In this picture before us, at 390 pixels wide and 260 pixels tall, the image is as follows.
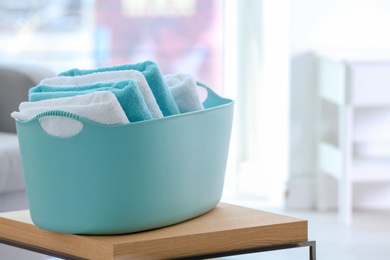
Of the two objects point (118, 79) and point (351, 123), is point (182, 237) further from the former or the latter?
point (351, 123)

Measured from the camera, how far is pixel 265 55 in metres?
3.23

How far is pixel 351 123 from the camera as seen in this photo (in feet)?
9.60

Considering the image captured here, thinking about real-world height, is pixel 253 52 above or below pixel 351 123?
above

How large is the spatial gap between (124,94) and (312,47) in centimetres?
208

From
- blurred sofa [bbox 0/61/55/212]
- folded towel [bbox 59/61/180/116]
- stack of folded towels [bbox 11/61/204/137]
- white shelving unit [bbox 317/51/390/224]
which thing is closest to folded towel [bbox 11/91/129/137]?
stack of folded towels [bbox 11/61/204/137]

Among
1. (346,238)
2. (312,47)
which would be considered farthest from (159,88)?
(312,47)

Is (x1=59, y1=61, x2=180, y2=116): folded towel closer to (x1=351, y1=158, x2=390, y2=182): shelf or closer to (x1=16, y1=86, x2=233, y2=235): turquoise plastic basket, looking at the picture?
(x1=16, y1=86, x2=233, y2=235): turquoise plastic basket

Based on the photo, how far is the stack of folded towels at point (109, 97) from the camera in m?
1.08

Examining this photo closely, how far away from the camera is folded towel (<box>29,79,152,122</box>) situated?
1123mm

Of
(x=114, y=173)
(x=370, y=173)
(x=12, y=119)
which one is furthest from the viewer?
(x=370, y=173)

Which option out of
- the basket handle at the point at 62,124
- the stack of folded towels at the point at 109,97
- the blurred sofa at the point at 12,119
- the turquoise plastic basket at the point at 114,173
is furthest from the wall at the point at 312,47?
the basket handle at the point at 62,124

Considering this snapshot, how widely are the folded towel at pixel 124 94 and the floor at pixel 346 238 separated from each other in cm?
87

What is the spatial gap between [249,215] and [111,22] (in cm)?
216

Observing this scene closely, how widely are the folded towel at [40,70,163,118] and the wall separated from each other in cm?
190
